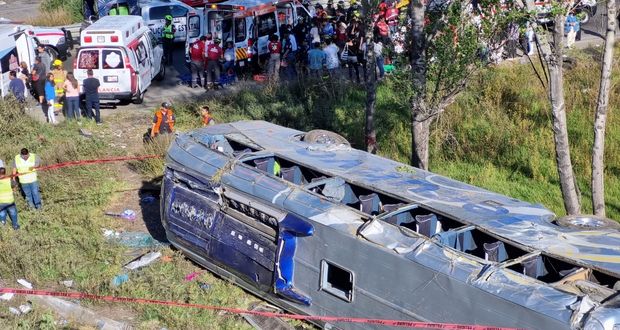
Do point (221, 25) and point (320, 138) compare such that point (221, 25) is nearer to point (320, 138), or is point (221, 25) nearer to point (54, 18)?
point (320, 138)

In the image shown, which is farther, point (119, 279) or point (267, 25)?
point (267, 25)

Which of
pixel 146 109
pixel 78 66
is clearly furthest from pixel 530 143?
pixel 78 66

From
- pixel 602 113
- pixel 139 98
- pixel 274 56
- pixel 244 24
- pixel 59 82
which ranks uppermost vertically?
pixel 602 113

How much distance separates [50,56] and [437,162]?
44.0ft

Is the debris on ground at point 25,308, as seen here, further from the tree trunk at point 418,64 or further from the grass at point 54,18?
the grass at point 54,18

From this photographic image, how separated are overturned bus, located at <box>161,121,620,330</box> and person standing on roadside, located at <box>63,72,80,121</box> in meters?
7.36

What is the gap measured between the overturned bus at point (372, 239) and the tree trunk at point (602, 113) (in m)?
2.62

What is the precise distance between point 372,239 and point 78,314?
4.36 metres

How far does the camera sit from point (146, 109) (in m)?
20.8

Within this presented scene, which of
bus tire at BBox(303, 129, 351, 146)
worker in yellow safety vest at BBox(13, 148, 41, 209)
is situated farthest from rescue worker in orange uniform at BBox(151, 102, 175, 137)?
bus tire at BBox(303, 129, 351, 146)

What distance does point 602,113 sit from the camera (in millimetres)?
12086

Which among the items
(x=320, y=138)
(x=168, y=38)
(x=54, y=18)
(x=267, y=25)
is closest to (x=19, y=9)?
(x=54, y=18)

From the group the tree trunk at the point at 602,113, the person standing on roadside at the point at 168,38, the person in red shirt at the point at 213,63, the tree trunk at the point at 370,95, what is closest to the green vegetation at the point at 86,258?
the tree trunk at the point at 370,95

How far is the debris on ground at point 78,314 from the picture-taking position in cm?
1091
